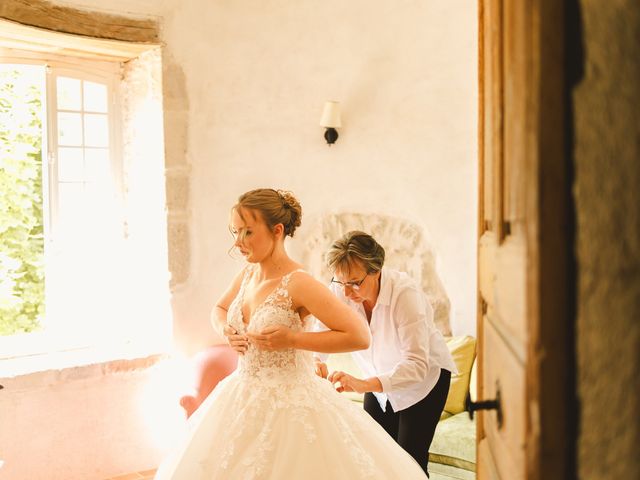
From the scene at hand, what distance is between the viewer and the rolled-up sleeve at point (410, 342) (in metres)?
2.52

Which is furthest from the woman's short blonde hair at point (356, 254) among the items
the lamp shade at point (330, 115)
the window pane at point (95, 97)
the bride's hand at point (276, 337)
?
the window pane at point (95, 97)

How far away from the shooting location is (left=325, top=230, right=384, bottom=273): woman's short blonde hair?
2.63m

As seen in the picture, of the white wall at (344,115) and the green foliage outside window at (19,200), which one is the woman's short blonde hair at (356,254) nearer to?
the white wall at (344,115)

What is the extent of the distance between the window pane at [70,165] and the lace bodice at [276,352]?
2.22m

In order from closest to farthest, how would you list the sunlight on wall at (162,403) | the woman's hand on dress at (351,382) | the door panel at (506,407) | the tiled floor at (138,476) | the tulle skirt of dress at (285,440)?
1. the door panel at (506,407)
2. the tulle skirt of dress at (285,440)
3. the woman's hand on dress at (351,382)
4. the tiled floor at (138,476)
5. the sunlight on wall at (162,403)

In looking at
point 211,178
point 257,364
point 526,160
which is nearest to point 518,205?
point 526,160

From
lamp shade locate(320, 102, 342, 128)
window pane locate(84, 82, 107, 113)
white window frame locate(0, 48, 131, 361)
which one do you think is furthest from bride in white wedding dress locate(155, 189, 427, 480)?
window pane locate(84, 82, 107, 113)

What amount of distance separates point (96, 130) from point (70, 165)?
0.28 metres

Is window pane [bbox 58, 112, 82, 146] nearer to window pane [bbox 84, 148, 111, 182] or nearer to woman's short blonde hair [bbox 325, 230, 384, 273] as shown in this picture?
window pane [bbox 84, 148, 111, 182]

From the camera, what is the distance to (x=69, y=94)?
14.1 feet

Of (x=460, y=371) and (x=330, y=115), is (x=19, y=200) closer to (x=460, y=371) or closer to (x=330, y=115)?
(x=330, y=115)

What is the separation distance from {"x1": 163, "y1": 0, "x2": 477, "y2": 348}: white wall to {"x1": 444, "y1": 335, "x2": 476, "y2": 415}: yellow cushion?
1.11 feet

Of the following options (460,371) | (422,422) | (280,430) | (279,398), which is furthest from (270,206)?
(460,371)

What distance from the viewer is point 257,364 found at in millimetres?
2574
